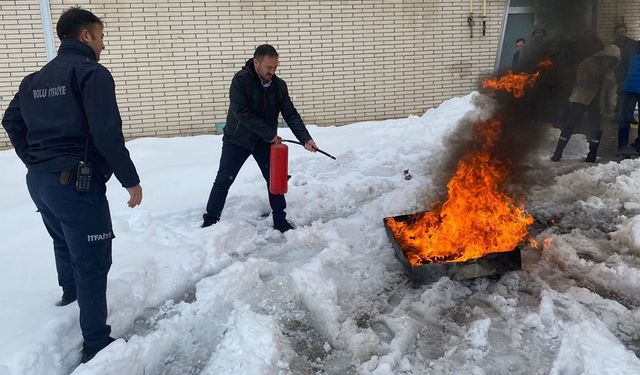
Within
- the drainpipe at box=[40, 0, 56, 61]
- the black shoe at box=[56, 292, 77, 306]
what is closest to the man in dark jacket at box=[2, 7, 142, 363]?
the black shoe at box=[56, 292, 77, 306]

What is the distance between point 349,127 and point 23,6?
5.63 metres

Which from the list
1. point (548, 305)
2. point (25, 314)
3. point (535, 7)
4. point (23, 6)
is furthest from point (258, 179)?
point (535, 7)

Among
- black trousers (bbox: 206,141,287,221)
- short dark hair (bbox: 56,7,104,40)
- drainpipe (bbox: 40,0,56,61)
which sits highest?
drainpipe (bbox: 40,0,56,61)

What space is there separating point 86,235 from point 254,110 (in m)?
2.47

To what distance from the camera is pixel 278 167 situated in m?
5.05

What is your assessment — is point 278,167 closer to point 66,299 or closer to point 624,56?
point 66,299

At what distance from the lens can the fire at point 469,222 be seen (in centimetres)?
438

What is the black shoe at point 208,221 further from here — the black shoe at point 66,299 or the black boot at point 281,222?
the black shoe at point 66,299

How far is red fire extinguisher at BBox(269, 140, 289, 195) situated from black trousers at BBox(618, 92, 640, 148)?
6.03 metres

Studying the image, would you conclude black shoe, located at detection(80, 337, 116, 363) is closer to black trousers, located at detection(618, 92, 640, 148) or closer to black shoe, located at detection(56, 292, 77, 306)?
black shoe, located at detection(56, 292, 77, 306)

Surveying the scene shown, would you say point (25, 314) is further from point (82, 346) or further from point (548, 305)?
point (548, 305)

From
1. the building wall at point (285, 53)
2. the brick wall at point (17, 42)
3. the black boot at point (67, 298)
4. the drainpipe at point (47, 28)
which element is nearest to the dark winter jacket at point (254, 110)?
the black boot at point (67, 298)

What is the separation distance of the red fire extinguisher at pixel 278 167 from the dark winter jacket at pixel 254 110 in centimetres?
13

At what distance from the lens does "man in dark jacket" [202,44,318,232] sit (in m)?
4.98
